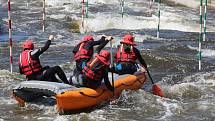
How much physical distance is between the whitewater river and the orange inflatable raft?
0.17 metres

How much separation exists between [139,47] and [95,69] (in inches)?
302

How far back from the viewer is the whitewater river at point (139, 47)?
887cm

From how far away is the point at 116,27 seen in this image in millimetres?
22578

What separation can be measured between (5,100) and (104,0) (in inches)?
915

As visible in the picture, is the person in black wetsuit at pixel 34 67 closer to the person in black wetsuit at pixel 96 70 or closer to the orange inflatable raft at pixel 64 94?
the orange inflatable raft at pixel 64 94

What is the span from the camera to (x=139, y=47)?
1647 centimetres

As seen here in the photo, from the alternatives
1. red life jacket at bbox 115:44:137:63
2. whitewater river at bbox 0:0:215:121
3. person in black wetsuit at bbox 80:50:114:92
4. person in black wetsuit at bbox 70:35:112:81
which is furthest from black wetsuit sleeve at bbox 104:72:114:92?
red life jacket at bbox 115:44:137:63

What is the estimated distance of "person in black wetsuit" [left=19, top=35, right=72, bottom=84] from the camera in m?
8.81

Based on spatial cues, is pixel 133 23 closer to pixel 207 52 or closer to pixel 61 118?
pixel 207 52

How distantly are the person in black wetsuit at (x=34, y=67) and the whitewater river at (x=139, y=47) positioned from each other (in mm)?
536

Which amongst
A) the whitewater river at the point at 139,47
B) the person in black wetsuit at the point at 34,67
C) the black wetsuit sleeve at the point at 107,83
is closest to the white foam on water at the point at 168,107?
the whitewater river at the point at 139,47

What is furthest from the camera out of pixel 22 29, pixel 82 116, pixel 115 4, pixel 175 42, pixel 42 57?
pixel 115 4

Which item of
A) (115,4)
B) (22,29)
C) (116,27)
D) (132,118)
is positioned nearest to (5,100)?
(132,118)

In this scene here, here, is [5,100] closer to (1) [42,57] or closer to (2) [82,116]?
(2) [82,116]
